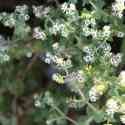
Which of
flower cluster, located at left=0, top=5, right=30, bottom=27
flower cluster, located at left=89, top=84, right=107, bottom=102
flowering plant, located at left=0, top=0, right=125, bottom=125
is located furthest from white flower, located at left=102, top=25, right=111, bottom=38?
flower cluster, located at left=0, top=5, right=30, bottom=27

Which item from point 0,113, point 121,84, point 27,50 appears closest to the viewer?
point 121,84

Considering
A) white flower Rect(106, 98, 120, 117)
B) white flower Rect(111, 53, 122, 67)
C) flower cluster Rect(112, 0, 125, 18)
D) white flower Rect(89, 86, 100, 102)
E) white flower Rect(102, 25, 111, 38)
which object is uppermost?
flower cluster Rect(112, 0, 125, 18)

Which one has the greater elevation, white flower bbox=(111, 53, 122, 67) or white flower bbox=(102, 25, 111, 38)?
white flower bbox=(102, 25, 111, 38)

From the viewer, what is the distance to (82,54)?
4.33 feet

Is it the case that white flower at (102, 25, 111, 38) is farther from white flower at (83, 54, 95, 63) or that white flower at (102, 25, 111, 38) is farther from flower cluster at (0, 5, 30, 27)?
flower cluster at (0, 5, 30, 27)

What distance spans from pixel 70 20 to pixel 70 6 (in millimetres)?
39

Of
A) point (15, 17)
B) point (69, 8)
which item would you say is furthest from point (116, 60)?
point (15, 17)

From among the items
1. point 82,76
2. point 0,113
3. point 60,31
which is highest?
point 60,31

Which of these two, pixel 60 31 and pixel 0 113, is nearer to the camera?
pixel 60 31

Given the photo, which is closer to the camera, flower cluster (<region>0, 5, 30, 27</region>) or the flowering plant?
the flowering plant

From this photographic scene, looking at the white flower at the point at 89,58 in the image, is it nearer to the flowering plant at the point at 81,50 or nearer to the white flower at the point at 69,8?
the flowering plant at the point at 81,50

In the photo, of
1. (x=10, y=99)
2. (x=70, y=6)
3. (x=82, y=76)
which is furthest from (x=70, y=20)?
(x=10, y=99)

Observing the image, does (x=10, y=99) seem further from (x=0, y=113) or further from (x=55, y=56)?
(x=55, y=56)

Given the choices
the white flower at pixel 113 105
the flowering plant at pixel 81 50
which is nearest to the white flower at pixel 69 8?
the flowering plant at pixel 81 50
